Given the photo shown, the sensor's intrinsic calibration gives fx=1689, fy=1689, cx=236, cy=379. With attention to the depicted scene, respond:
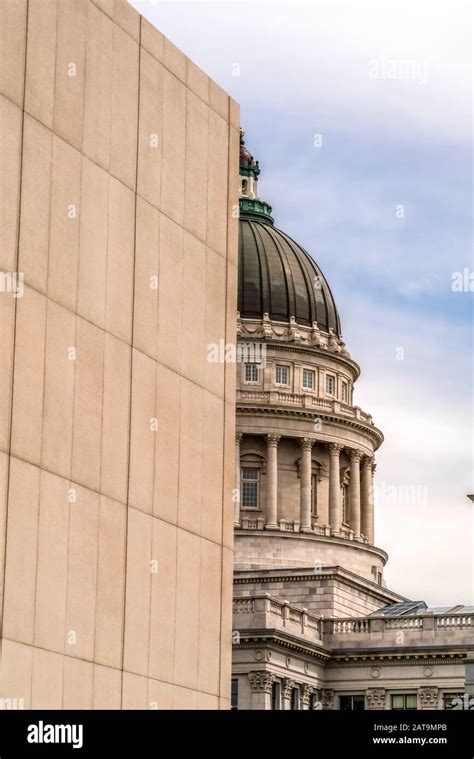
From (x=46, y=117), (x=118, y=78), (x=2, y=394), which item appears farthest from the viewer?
(x=118, y=78)

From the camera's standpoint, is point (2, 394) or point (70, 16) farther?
point (70, 16)

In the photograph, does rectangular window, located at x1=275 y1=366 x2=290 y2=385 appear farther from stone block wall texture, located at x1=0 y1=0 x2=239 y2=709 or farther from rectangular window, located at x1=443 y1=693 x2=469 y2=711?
stone block wall texture, located at x1=0 y1=0 x2=239 y2=709

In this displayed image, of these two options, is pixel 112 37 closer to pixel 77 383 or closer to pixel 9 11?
pixel 9 11

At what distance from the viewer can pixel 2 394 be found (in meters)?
26.4

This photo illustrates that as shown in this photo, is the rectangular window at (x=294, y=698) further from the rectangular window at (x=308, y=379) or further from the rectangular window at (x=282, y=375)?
the rectangular window at (x=308, y=379)

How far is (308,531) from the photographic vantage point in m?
119

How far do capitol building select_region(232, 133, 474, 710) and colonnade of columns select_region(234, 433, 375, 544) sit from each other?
10cm

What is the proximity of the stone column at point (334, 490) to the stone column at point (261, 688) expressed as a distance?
105 feet

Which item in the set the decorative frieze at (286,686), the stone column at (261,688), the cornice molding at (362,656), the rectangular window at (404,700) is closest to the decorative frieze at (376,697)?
the rectangular window at (404,700)

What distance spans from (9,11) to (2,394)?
6303 mm

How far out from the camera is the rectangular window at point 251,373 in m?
125

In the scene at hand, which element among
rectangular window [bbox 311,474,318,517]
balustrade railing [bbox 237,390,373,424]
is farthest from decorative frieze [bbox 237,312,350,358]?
rectangular window [bbox 311,474,318,517]

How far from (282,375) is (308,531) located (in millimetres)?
13131
